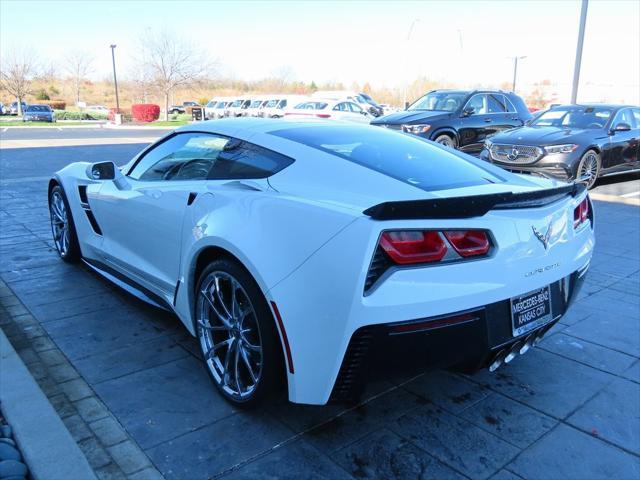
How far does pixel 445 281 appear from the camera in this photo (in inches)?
86.0

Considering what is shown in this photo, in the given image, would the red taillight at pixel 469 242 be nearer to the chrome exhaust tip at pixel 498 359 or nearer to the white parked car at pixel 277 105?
the chrome exhaust tip at pixel 498 359

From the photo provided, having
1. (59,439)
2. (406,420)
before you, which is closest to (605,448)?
(406,420)

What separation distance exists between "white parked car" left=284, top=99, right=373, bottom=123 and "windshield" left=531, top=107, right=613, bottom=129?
35.9 ft

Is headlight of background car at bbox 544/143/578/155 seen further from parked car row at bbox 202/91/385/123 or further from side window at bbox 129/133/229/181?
parked car row at bbox 202/91/385/123

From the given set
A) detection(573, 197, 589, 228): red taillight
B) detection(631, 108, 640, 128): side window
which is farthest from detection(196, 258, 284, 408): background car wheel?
detection(631, 108, 640, 128): side window

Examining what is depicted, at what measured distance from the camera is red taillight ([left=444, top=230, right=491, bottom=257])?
87.6 inches

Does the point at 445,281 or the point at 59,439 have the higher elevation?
the point at 445,281

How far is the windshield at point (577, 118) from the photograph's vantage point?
10641 millimetres

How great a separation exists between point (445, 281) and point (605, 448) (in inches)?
47.8

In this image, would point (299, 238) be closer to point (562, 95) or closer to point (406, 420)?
point (406, 420)

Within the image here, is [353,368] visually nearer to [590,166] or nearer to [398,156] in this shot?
[398,156]

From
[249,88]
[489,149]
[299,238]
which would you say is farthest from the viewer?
[249,88]

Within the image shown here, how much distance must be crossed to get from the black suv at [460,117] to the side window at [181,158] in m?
8.85

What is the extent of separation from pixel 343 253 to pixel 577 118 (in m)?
10.3
